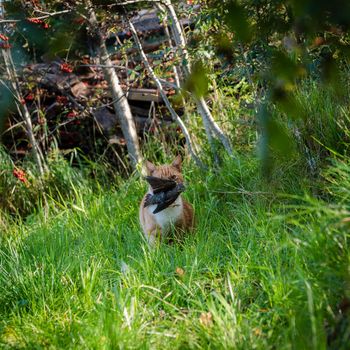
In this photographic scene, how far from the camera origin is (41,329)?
3.24 meters

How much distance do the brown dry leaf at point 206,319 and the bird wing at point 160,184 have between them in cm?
173

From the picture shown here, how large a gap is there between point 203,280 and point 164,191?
48.9 inches

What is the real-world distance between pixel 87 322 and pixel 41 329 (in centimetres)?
27

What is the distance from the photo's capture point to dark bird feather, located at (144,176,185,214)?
4.70m

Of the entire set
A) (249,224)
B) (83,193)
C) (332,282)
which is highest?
(332,282)

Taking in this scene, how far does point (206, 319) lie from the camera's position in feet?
9.79

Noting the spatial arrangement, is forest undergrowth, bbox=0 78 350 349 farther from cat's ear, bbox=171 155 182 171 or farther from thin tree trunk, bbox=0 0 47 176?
thin tree trunk, bbox=0 0 47 176

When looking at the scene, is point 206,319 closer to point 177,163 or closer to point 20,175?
point 177,163

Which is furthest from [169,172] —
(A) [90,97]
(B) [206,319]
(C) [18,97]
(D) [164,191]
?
(A) [90,97]

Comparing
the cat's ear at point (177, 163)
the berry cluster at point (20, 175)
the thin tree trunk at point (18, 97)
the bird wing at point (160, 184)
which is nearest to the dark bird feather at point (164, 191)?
the bird wing at point (160, 184)

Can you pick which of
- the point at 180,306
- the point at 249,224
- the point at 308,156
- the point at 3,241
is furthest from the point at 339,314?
the point at 3,241

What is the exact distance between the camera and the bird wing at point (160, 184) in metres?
4.69

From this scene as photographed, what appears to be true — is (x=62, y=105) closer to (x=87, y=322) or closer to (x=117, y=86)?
(x=117, y=86)

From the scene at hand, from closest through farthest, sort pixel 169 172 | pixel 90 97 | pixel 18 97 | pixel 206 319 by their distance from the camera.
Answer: pixel 206 319, pixel 169 172, pixel 18 97, pixel 90 97
